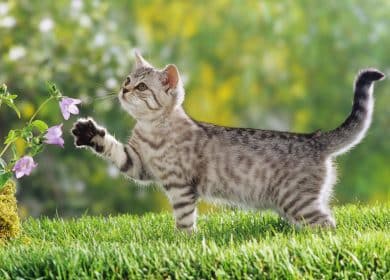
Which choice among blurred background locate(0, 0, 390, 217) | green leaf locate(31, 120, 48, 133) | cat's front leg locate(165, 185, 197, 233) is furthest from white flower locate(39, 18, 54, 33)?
cat's front leg locate(165, 185, 197, 233)

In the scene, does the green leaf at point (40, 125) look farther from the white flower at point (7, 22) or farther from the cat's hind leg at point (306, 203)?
the white flower at point (7, 22)

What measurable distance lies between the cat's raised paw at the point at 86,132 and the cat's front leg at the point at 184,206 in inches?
19.3

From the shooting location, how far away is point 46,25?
282 inches

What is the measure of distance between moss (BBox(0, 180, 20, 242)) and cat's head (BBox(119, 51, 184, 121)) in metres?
0.83

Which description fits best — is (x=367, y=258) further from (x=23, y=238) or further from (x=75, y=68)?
(x=75, y=68)

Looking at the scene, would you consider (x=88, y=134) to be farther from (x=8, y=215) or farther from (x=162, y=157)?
(x=8, y=215)

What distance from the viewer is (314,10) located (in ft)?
26.2

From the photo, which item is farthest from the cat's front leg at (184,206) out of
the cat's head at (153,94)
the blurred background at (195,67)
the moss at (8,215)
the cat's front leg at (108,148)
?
the blurred background at (195,67)

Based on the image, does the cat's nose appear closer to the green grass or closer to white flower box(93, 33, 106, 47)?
the green grass

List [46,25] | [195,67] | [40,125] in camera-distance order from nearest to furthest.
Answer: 1. [40,125]
2. [46,25]
3. [195,67]

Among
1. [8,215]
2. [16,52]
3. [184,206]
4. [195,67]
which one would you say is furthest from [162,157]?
[195,67]

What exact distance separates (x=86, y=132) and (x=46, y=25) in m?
3.18

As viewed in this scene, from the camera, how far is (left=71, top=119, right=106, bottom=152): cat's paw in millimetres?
4191

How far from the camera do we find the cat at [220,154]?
13.3ft
